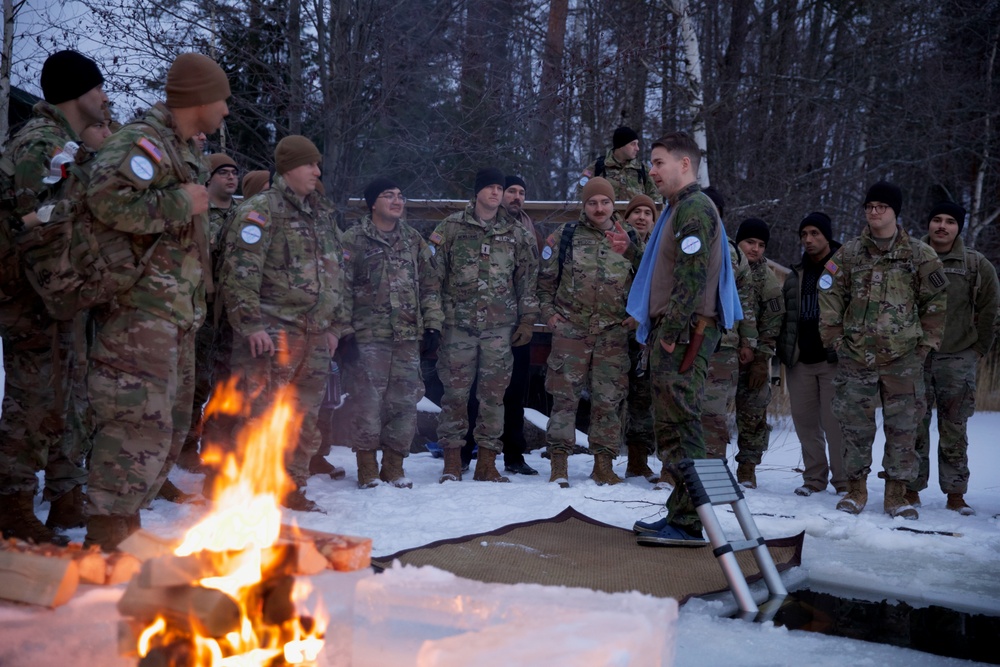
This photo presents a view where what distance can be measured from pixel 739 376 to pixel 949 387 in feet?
5.25

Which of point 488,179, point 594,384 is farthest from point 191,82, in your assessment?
point 594,384

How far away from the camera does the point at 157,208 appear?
3.82 metres

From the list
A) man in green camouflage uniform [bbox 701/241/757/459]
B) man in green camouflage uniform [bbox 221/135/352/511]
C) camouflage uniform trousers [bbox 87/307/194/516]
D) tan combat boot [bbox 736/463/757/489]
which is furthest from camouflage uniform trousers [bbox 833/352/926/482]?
camouflage uniform trousers [bbox 87/307/194/516]

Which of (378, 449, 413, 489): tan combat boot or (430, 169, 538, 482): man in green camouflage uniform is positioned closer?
(378, 449, 413, 489): tan combat boot

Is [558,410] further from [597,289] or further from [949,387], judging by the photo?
[949,387]

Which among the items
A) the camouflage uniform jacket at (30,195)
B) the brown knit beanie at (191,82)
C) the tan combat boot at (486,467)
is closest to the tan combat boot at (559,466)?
the tan combat boot at (486,467)

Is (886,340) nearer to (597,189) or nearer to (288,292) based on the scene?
(597,189)

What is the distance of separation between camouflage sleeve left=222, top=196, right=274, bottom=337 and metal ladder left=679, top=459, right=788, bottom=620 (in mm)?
2767

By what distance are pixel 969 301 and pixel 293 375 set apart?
5.08m

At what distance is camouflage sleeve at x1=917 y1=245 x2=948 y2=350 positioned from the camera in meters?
6.36

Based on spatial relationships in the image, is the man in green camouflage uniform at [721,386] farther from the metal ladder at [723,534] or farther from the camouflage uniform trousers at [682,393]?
the metal ladder at [723,534]

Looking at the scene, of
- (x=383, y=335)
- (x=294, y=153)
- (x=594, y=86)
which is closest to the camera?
(x=294, y=153)

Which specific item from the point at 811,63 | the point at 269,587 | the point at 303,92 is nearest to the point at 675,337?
the point at 269,587

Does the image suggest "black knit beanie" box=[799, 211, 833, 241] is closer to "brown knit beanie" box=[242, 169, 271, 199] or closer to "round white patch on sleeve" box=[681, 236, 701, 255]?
"round white patch on sleeve" box=[681, 236, 701, 255]
